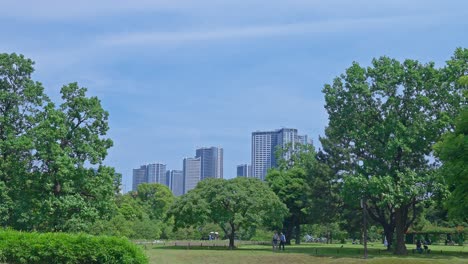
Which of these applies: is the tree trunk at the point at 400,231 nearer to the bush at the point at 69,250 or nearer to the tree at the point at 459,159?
the tree at the point at 459,159

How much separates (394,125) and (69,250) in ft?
99.0

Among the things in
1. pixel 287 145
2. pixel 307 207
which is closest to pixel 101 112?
pixel 307 207

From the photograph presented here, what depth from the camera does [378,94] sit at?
147 ft

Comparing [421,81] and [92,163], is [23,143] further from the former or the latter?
[421,81]

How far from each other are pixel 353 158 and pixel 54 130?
85.3 ft

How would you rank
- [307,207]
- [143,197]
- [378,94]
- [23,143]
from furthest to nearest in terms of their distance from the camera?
1. [143,197]
2. [307,207]
3. [378,94]
4. [23,143]

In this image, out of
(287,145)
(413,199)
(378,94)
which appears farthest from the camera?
(287,145)

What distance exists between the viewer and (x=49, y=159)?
105ft

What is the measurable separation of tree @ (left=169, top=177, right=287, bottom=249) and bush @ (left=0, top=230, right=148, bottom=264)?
89.6ft

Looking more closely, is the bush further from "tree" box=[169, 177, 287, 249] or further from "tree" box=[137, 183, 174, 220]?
"tree" box=[137, 183, 174, 220]

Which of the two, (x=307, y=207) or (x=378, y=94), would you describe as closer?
(x=378, y=94)

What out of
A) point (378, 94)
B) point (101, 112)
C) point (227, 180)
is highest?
point (378, 94)

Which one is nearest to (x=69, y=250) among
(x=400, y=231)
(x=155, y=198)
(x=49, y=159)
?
(x=49, y=159)

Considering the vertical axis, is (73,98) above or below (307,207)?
above
